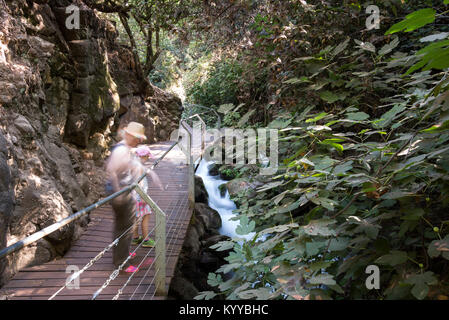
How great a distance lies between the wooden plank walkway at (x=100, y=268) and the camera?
289 centimetres

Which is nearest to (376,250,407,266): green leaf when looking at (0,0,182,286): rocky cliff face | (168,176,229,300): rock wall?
(0,0,182,286): rocky cliff face

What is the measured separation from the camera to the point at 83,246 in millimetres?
4066

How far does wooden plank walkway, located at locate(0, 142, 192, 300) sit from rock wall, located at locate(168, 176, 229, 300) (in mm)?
602

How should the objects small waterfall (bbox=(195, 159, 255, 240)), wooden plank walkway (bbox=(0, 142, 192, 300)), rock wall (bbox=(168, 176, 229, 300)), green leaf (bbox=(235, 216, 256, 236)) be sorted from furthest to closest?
1. small waterfall (bbox=(195, 159, 255, 240))
2. rock wall (bbox=(168, 176, 229, 300))
3. wooden plank walkway (bbox=(0, 142, 192, 300))
4. green leaf (bbox=(235, 216, 256, 236))

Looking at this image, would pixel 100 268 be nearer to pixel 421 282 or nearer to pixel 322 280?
pixel 322 280

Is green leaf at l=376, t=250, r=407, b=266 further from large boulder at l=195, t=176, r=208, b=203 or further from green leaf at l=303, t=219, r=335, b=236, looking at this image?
large boulder at l=195, t=176, r=208, b=203

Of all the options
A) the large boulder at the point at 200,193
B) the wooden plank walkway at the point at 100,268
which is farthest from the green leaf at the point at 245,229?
the large boulder at the point at 200,193

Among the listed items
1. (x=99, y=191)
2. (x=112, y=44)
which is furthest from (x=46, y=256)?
(x=112, y=44)

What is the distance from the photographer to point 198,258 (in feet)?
18.7

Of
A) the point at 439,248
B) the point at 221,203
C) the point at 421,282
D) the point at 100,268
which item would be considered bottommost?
the point at 221,203

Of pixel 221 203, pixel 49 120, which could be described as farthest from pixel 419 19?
pixel 221 203

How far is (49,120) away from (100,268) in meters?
3.01

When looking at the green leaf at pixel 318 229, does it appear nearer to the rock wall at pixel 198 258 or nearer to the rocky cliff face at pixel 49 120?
the rocky cliff face at pixel 49 120

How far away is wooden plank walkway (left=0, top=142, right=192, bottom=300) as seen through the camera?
2893mm
